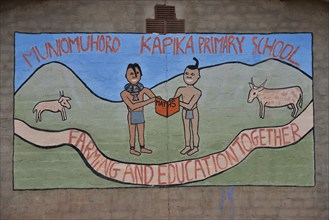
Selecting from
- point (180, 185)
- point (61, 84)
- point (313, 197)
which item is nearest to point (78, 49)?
point (61, 84)

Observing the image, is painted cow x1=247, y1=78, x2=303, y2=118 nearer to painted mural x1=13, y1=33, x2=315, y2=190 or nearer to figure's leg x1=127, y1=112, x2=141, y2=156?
painted mural x1=13, y1=33, x2=315, y2=190

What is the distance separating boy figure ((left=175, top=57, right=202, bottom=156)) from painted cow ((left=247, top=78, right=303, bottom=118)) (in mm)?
988

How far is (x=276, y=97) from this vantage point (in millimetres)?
8305

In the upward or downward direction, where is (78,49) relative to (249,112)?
upward

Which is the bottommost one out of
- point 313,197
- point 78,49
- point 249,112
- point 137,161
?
point 313,197

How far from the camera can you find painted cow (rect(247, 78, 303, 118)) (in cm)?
829

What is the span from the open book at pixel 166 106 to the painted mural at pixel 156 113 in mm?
18

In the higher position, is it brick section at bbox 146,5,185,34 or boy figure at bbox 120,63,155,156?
brick section at bbox 146,5,185,34

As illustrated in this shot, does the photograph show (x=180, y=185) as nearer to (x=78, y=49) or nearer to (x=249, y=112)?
(x=249, y=112)

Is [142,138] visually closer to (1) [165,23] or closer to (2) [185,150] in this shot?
(2) [185,150]

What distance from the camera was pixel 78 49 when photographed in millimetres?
8219

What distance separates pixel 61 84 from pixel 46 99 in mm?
376

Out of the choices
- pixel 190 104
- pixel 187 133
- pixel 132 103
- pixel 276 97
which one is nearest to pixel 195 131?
pixel 187 133

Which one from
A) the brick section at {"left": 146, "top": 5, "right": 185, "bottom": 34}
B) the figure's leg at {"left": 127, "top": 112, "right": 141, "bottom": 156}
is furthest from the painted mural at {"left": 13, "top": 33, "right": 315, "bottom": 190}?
the brick section at {"left": 146, "top": 5, "right": 185, "bottom": 34}
